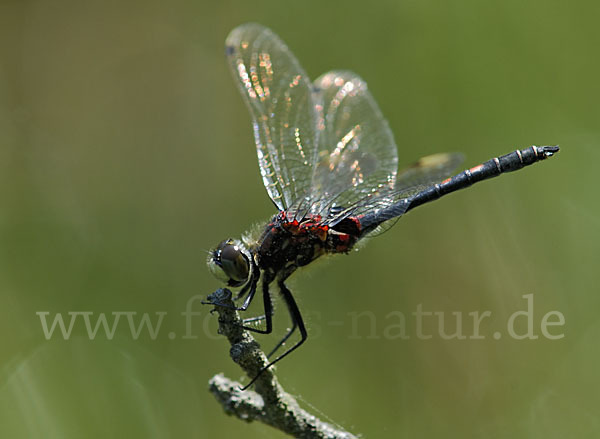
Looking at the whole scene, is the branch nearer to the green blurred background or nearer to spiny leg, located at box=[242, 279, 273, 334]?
spiny leg, located at box=[242, 279, 273, 334]

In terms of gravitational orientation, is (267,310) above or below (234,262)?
below

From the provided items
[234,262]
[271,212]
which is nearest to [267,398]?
[234,262]

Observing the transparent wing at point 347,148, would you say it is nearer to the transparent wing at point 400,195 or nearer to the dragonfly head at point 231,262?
the transparent wing at point 400,195

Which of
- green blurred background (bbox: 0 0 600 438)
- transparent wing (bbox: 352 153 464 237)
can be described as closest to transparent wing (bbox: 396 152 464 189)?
transparent wing (bbox: 352 153 464 237)

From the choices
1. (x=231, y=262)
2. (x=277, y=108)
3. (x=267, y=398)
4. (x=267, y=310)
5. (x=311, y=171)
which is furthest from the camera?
(x=277, y=108)

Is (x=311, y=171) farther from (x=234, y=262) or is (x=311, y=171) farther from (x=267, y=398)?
(x=267, y=398)

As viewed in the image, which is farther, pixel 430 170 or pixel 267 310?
pixel 430 170
